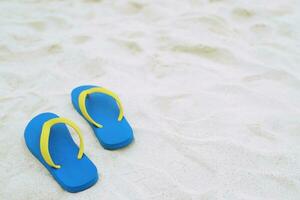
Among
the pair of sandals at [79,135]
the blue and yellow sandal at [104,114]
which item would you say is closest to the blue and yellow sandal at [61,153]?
the pair of sandals at [79,135]

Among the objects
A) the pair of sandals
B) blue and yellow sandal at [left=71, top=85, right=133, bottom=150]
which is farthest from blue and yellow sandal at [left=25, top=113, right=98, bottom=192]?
blue and yellow sandal at [left=71, top=85, right=133, bottom=150]

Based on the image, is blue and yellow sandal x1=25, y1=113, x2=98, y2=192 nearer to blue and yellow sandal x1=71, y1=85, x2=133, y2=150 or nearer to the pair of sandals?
the pair of sandals

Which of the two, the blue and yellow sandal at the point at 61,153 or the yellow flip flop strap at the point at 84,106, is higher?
the yellow flip flop strap at the point at 84,106

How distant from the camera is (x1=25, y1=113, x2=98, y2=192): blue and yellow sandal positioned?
106 centimetres

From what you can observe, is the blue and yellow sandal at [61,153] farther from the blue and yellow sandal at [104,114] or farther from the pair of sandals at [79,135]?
the blue and yellow sandal at [104,114]

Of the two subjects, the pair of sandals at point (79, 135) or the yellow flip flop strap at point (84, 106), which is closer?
the pair of sandals at point (79, 135)

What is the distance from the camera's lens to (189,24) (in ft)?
6.42

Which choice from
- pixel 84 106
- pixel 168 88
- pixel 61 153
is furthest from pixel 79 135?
pixel 168 88

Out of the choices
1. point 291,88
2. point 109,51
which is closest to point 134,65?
point 109,51

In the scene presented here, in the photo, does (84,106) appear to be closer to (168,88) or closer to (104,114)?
(104,114)

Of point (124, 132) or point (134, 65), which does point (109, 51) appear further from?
point (124, 132)

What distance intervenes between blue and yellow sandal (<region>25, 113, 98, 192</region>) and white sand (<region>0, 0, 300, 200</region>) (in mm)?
36

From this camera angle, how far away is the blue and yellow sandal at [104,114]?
1.21 meters

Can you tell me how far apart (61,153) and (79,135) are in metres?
0.10
